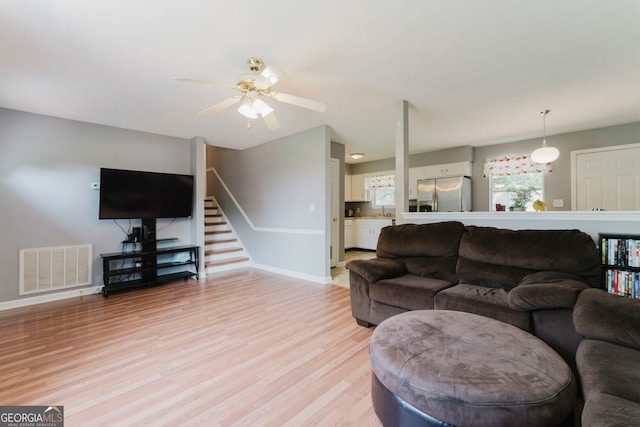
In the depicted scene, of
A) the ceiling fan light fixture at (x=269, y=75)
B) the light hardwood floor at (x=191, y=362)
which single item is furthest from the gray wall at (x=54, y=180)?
the ceiling fan light fixture at (x=269, y=75)

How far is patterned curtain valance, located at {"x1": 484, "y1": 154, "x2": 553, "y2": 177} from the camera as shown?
4848 millimetres

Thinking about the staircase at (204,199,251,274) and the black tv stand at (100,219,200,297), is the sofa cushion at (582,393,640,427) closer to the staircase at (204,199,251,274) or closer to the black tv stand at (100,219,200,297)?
the black tv stand at (100,219,200,297)

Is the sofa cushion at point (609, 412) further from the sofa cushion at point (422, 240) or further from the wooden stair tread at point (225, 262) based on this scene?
the wooden stair tread at point (225, 262)

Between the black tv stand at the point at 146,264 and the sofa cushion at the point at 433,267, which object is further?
the black tv stand at the point at 146,264

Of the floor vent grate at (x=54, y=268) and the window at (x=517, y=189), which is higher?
the window at (x=517, y=189)

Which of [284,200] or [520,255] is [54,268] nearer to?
[284,200]

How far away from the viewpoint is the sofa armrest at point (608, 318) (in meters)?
1.32

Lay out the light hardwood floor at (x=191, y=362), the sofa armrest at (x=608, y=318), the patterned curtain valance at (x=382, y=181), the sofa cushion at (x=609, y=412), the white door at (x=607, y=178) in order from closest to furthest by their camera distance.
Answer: the sofa cushion at (x=609, y=412) → the sofa armrest at (x=608, y=318) → the light hardwood floor at (x=191, y=362) → the white door at (x=607, y=178) → the patterned curtain valance at (x=382, y=181)

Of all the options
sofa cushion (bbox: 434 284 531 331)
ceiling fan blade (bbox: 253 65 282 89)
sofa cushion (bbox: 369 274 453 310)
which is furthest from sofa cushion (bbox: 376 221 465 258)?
ceiling fan blade (bbox: 253 65 282 89)

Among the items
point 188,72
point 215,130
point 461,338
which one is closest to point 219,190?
point 215,130

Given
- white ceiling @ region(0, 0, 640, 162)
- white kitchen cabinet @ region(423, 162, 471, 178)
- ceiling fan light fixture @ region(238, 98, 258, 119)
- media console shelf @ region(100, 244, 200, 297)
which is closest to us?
white ceiling @ region(0, 0, 640, 162)

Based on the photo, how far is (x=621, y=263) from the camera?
2141 millimetres

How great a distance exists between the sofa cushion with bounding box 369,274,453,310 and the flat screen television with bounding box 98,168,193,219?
3525mm

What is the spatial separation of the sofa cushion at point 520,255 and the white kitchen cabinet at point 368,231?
3.98 meters
